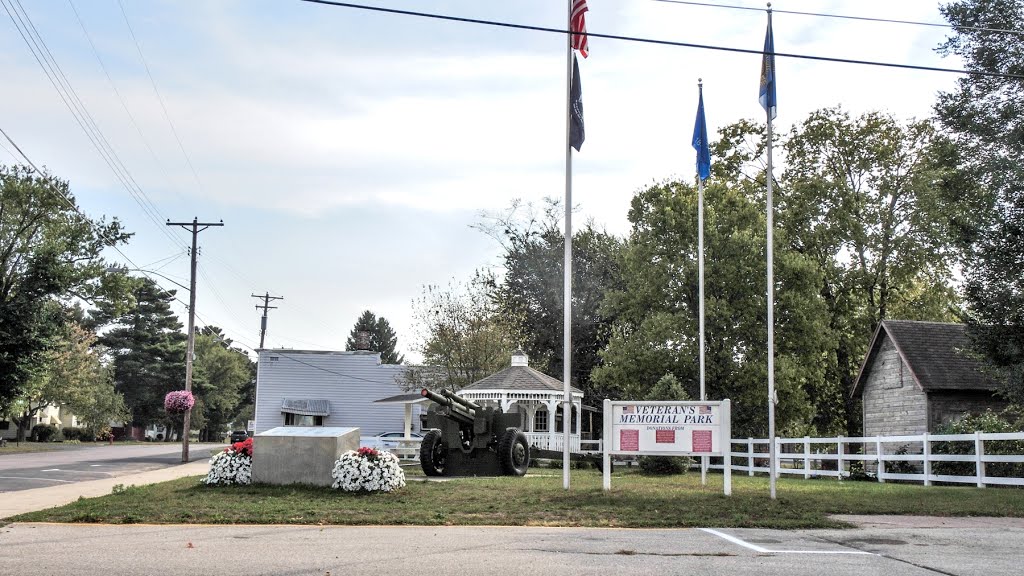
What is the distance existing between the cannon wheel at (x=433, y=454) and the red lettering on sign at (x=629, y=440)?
736 centimetres

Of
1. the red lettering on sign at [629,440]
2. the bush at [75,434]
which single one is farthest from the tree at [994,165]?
the bush at [75,434]

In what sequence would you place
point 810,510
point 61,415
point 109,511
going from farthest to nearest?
point 61,415 < point 810,510 < point 109,511

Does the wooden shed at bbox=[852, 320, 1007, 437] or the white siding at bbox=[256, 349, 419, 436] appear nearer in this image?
the wooden shed at bbox=[852, 320, 1007, 437]

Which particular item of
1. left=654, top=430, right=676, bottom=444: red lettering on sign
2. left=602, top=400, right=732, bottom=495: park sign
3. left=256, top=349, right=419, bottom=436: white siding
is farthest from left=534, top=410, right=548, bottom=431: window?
left=654, top=430, right=676, bottom=444: red lettering on sign

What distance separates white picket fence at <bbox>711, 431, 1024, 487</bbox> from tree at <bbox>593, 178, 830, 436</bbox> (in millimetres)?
2507

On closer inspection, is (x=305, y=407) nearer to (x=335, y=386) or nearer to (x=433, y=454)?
(x=335, y=386)

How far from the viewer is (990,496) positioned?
15.9 metres

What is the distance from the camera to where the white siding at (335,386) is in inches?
1989

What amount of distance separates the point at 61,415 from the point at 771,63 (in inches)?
3338

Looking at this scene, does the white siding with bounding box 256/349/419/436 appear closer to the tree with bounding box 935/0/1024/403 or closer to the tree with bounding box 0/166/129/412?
the tree with bounding box 0/166/129/412

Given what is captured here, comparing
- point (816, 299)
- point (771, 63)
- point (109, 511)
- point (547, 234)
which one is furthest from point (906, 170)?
point (109, 511)

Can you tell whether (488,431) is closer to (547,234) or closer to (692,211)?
(692,211)

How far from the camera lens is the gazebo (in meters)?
31.0

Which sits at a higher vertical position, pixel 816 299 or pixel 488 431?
pixel 816 299
